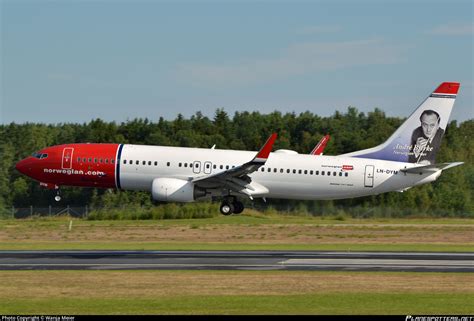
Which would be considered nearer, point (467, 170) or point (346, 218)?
point (346, 218)

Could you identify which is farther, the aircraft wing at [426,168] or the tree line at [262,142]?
the tree line at [262,142]

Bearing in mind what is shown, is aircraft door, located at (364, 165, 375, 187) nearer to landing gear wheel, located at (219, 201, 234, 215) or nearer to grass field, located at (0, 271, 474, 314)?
landing gear wheel, located at (219, 201, 234, 215)

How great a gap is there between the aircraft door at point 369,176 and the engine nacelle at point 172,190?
10.1 metres

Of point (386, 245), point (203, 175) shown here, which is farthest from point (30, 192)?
point (386, 245)

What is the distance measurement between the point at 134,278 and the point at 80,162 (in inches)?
951

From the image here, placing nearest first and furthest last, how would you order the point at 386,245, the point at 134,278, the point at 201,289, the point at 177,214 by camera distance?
the point at 201,289, the point at 134,278, the point at 386,245, the point at 177,214

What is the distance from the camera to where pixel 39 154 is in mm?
58344

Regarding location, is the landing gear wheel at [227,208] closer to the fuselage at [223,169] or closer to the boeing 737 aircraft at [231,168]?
the boeing 737 aircraft at [231,168]

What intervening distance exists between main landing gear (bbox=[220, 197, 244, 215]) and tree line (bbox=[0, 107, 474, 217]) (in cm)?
1484

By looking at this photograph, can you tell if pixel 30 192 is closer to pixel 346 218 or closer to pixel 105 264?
pixel 346 218

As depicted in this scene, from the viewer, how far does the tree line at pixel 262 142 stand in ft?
250

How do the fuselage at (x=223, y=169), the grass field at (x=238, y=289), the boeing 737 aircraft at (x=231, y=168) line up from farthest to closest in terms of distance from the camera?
the fuselage at (x=223, y=169) → the boeing 737 aircraft at (x=231, y=168) → the grass field at (x=238, y=289)

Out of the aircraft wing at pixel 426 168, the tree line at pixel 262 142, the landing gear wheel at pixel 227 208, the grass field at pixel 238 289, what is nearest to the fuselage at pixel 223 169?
the aircraft wing at pixel 426 168

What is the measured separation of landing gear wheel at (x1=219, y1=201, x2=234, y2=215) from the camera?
54184mm
